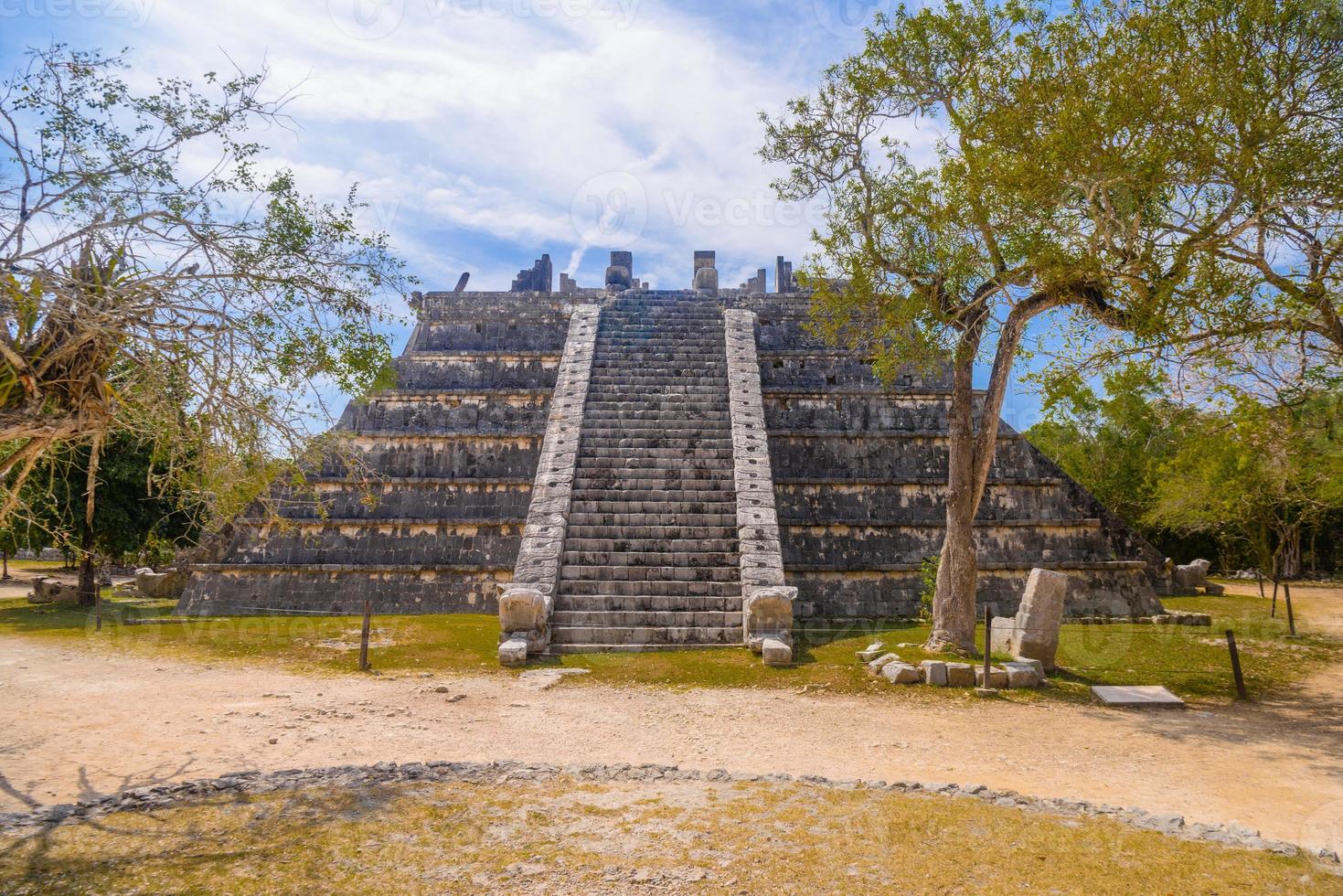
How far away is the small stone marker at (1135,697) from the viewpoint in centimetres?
870

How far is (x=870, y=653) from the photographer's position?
34.6 ft

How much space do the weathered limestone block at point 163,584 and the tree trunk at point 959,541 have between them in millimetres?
16403

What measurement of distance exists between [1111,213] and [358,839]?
929 centimetres

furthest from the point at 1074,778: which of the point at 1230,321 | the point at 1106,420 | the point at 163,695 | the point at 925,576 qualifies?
the point at 1106,420

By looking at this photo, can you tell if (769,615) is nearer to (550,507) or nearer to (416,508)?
(550,507)

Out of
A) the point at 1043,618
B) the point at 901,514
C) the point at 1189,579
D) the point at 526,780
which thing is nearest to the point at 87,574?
the point at 526,780

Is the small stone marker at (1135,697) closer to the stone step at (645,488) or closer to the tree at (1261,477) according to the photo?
the tree at (1261,477)

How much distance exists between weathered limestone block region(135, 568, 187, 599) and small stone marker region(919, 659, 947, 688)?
54.1 ft

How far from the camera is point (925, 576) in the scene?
12.9 m

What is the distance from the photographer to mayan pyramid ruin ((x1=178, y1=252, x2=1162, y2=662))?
39.4ft

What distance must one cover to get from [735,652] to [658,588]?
67.0 inches
